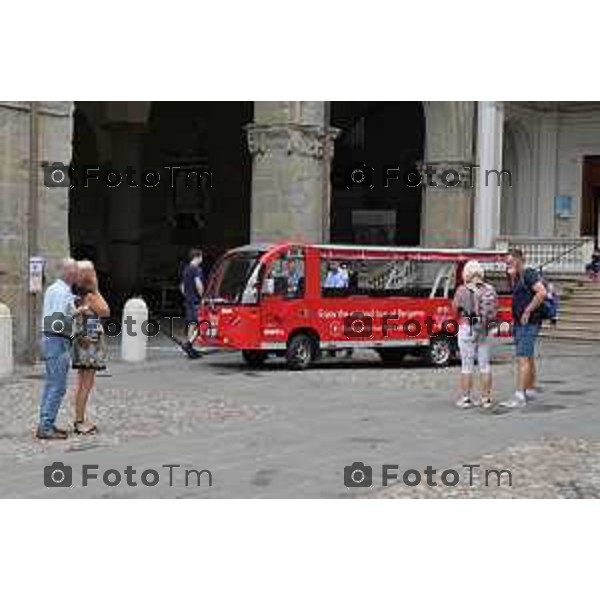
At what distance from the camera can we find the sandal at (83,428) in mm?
10414

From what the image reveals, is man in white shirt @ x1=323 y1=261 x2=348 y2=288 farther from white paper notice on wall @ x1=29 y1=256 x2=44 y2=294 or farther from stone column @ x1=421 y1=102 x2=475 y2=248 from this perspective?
stone column @ x1=421 y1=102 x2=475 y2=248

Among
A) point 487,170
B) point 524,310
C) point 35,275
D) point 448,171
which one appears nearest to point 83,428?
point 524,310

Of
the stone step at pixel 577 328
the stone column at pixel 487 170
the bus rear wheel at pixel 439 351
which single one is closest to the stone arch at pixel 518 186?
the stone column at pixel 487 170

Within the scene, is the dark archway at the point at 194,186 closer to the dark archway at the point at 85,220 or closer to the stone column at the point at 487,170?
the dark archway at the point at 85,220

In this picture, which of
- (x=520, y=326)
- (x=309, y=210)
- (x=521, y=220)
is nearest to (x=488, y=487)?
(x=520, y=326)

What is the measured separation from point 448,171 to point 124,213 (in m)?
10.1

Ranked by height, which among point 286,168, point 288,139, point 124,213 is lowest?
point 124,213

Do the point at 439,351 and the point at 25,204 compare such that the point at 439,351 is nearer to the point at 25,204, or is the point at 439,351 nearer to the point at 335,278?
the point at 335,278

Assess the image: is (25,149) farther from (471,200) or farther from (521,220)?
(521,220)

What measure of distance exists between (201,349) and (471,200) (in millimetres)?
10932

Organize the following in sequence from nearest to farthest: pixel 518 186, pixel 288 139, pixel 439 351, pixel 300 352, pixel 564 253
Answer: pixel 300 352
pixel 439 351
pixel 288 139
pixel 564 253
pixel 518 186

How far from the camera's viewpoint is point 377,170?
107ft

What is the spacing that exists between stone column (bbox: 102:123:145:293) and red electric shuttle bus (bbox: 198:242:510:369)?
1392 cm

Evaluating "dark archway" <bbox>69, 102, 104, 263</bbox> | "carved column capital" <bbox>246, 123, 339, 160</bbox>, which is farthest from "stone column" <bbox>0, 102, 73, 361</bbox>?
"dark archway" <bbox>69, 102, 104, 263</bbox>
